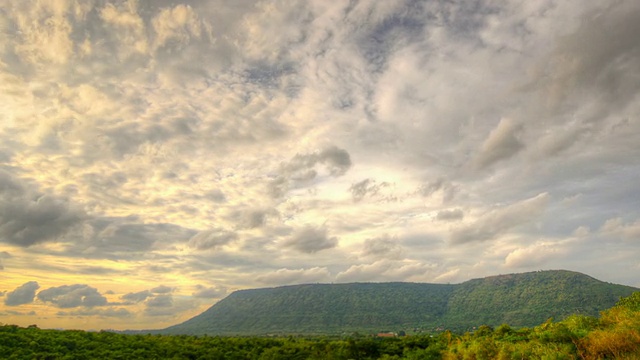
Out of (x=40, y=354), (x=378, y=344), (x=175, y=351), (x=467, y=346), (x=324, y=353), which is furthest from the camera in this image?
(x=378, y=344)

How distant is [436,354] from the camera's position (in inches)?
1729

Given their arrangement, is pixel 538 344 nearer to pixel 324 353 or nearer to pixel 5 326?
pixel 324 353

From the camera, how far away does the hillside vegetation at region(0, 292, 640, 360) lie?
68.2 feet

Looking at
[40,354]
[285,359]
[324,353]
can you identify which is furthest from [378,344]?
[40,354]

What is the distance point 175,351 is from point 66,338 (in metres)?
14.9

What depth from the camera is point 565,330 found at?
78.6 ft

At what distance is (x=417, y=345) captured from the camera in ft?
204

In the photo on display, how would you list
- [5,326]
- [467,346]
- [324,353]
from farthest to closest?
[324,353]
[5,326]
[467,346]

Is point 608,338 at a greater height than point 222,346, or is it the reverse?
point 608,338

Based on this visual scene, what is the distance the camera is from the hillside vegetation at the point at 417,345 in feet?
68.2

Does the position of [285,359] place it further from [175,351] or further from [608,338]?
[608,338]

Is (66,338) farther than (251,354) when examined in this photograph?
No

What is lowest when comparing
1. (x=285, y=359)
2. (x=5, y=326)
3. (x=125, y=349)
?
(x=285, y=359)

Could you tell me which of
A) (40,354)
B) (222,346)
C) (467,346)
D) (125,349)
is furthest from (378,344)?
(40,354)
